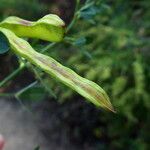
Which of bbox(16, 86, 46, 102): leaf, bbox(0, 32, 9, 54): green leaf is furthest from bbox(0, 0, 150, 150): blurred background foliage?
bbox(0, 32, 9, 54): green leaf

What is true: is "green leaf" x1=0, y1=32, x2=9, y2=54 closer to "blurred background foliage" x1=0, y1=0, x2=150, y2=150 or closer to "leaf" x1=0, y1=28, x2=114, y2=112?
"leaf" x1=0, y1=28, x2=114, y2=112

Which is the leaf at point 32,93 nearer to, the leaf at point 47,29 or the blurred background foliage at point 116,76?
the leaf at point 47,29

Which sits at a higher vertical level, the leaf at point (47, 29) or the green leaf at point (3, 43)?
the leaf at point (47, 29)

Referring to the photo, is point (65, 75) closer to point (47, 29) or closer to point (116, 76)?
point (47, 29)


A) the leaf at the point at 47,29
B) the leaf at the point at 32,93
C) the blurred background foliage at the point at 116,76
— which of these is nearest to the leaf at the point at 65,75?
the leaf at the point at 47,29

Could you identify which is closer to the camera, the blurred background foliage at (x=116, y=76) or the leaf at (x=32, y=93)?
the leaf at (x=32, y=93)

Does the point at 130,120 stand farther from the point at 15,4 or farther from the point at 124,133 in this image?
the point at 15,4

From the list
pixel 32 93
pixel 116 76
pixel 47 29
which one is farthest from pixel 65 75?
pixel 116 76

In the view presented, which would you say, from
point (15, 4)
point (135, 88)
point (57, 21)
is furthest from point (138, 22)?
point (57, 21)
